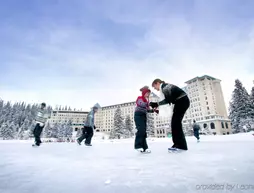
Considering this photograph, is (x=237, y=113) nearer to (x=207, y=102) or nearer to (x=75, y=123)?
(x=207, y=102)

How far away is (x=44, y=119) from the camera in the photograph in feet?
27.7

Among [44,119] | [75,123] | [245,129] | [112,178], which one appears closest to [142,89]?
[112,178]

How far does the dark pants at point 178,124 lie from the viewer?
4.21 metres

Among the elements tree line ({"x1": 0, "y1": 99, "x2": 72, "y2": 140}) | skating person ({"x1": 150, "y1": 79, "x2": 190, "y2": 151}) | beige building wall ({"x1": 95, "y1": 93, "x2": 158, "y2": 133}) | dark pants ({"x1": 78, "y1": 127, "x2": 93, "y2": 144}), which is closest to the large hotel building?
tree line ({"x1": 0, "y1": 99, "x2": 72, "y2": 140})

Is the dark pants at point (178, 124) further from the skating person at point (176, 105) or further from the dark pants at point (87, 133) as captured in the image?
the dark pants at point (87, 133)

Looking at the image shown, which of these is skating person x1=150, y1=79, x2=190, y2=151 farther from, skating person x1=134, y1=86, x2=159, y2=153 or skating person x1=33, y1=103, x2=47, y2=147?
skating person x1=33, y1=103, x2=47, y2=147

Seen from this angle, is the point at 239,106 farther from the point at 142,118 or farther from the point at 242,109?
the point at 142,118

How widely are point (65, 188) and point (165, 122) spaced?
105211 mm

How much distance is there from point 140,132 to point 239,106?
3992 cm

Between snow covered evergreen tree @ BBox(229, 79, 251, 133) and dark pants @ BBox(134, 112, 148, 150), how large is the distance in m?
38.4

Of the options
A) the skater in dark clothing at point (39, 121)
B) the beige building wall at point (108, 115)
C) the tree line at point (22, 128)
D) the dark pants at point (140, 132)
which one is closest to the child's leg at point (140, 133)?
the dark pants at point (140, 132)

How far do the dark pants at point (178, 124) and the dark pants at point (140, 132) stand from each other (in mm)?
967

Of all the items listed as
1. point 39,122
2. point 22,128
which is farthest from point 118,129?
point 22,128

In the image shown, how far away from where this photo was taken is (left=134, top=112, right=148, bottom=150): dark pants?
16.1 ft
